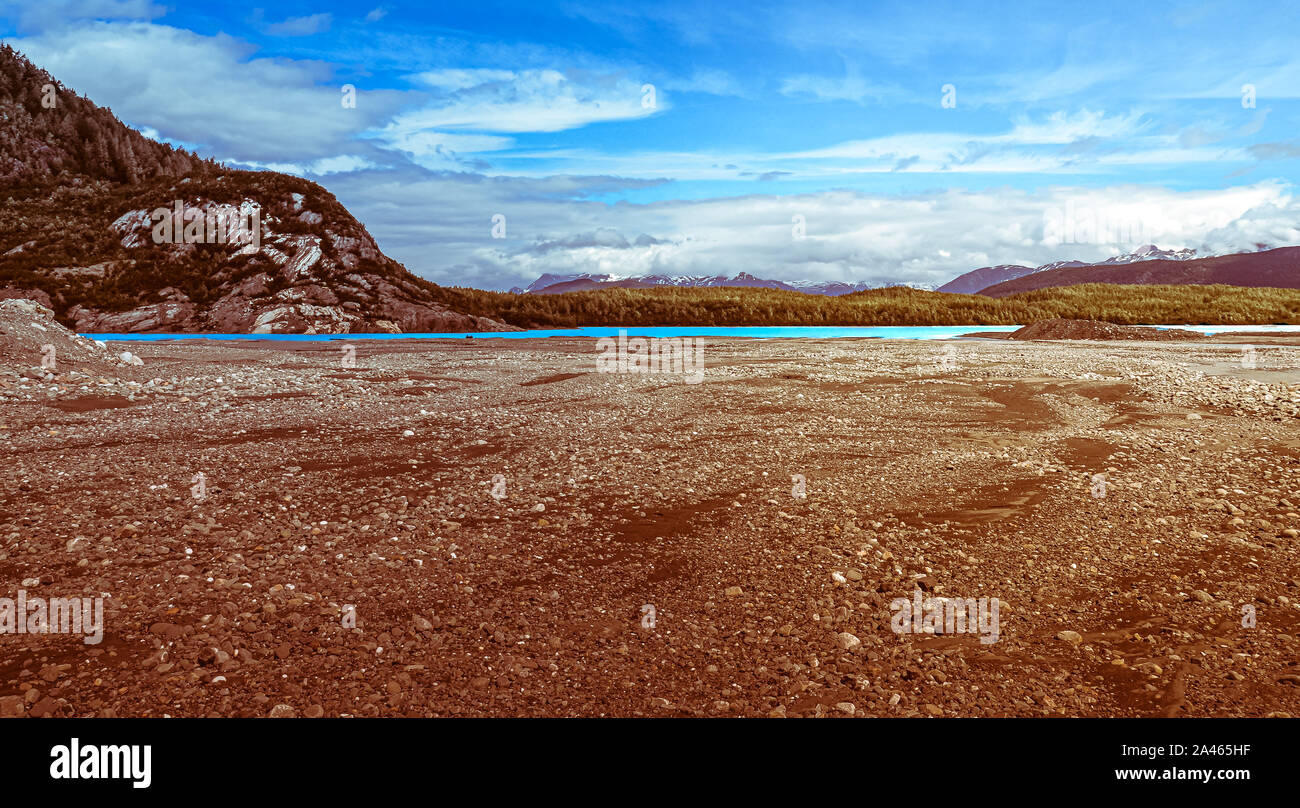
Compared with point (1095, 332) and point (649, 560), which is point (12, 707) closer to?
point (649, 560)

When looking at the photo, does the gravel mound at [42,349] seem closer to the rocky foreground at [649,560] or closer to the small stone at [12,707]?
the rocky foreground at [649,560]

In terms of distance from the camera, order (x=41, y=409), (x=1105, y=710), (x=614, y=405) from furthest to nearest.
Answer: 1. (x=614, y=405)
2. (x=41, y=409)
3. (x=1105, y=710)

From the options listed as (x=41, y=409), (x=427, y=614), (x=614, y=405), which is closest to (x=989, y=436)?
(x=614, y=405)

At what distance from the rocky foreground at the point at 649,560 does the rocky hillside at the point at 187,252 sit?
196 ft

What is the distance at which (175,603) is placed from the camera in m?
6.73

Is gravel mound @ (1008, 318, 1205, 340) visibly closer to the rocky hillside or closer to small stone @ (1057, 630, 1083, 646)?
the rocky hillside

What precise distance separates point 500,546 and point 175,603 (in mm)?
3379

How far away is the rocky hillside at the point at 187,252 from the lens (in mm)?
69312

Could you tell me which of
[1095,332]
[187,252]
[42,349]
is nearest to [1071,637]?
[42,349]

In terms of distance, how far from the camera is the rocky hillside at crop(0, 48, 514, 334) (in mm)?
69312

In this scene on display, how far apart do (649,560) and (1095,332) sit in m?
63.6

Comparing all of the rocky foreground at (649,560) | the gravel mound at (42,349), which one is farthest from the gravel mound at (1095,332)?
the gravel mound at (42,349)
